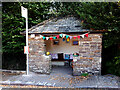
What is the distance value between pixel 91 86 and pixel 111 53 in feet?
10.1

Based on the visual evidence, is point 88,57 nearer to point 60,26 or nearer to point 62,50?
point 60,26

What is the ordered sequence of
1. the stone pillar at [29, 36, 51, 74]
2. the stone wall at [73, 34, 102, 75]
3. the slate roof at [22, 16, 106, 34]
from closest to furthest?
1. the stone wall at [73, 34, 102, 75]
2. the slate roof at [22, 16, 106, 34]
3. the stone pillar at [29, 36, 51, 74]

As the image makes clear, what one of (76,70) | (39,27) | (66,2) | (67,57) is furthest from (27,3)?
(76,70)

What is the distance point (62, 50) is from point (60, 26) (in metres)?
2.59

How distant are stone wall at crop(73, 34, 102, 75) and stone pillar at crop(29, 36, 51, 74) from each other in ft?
5.53

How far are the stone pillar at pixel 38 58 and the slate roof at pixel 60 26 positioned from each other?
0.65 metres

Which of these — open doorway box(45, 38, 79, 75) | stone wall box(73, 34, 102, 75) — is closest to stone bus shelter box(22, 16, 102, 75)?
stone wall box(73, 34, 102, 75)

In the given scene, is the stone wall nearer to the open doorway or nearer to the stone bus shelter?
the stone bus shelter

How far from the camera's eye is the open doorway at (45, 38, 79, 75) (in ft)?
27.9

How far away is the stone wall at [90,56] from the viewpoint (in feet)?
19.5

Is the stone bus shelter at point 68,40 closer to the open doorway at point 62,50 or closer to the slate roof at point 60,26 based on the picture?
the slate roof at point 60,26

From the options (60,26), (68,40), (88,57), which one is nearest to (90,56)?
(88,57)

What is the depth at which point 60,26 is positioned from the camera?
662cm

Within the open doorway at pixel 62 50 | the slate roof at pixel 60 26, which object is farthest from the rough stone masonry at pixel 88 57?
the open doorway at pixel 62 50
